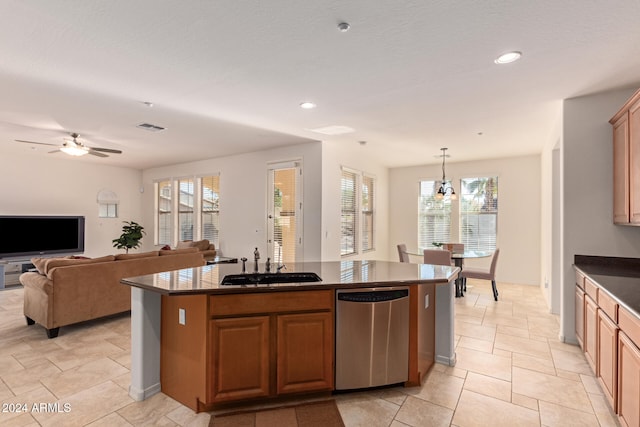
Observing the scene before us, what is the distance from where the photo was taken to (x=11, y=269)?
6.20 metres

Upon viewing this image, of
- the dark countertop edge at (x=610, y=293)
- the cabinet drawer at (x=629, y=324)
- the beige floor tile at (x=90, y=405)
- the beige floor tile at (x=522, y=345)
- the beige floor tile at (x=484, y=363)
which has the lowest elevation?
the beige floor tile at (x=90, y=405)

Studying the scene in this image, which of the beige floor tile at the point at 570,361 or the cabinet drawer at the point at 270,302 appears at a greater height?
the cabinet drawer at the point at 270,302

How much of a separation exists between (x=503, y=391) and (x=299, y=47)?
3.18 m

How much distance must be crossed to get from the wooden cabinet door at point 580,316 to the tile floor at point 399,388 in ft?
0.55

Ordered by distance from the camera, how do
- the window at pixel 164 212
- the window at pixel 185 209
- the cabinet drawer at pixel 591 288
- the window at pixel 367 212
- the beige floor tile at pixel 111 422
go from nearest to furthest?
1. the beige floor tile at pixel 111 422
2. the cabinet drawer at pixel 591 288
3. the window at pixel 367 212
4. the window at pixel 185 209
5. the window at pixel 164 212

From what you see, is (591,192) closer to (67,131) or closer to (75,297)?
(75,297)

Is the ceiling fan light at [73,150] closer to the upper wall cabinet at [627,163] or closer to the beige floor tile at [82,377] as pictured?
the beige floor tile at [82,377]

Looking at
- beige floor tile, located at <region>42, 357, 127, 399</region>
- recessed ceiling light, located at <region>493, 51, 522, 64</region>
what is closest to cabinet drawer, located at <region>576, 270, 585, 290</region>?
recessed ceiling light, located at <region>493, 51, 522, 64</region>

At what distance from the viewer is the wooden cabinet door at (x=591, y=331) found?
104 inches

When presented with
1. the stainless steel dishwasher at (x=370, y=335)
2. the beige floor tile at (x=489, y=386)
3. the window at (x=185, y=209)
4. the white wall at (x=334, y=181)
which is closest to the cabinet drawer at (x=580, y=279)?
the beige floor tile at (x=489, y=386)

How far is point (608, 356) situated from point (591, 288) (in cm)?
66

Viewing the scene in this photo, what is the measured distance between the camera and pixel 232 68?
2.75m

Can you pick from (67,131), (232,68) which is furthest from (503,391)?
(67,131)

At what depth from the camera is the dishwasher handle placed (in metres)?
2.43
